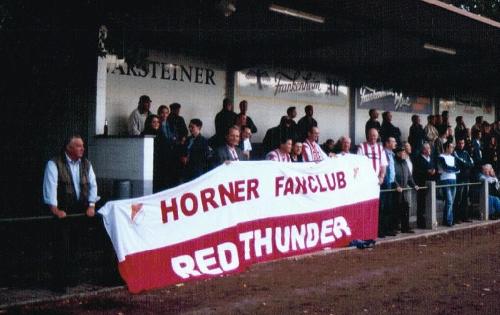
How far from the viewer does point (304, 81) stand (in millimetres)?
18500

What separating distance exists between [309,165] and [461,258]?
2904 millimetres

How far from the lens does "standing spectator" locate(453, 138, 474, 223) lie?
14.7 m

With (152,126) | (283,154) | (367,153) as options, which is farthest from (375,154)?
(152,126)

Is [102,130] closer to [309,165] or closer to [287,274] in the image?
[309,165]

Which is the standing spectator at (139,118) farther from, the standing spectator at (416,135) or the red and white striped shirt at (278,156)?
the standing spectator at (416,135)

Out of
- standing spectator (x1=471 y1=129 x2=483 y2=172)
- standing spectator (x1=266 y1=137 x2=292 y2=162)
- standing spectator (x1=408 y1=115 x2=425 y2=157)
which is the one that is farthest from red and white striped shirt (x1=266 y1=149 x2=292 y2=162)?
standing spectator (x1=471 y1=129 x2=483 y2=172)

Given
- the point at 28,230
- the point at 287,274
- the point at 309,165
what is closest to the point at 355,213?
the point at 309,165

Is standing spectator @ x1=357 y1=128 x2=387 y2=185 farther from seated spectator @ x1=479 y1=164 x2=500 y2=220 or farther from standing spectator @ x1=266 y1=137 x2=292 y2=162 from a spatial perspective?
seated spectator @ x1=479 y1=164 x2=500 y2=220

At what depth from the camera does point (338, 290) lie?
25.6 feet

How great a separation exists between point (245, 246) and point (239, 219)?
1.22ft

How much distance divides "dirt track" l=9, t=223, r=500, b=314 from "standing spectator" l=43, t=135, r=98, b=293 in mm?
709

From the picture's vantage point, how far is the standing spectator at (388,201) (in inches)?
486

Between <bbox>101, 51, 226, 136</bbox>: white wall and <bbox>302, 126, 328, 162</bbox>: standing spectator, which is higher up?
<bbox>101, 51, 226, 136</bbox>: white wall

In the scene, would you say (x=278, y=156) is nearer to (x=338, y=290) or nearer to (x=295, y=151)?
(x=295, y=151)
